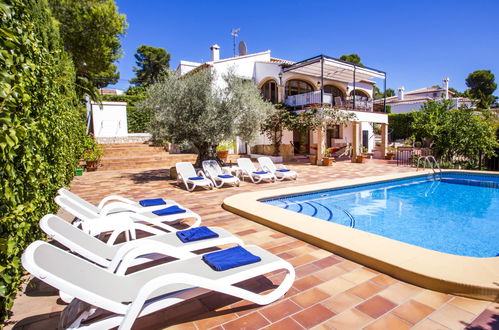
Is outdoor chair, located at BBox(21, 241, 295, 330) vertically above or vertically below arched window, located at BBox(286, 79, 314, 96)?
below

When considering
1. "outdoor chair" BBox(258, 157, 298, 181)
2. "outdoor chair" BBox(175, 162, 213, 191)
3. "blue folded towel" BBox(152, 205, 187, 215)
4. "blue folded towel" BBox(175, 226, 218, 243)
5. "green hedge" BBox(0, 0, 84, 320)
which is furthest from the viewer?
"outdoor chair" BBox(258, 157, 298, 181)

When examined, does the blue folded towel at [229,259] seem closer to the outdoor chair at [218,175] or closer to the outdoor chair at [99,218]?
the outdoor chair at [99,218]

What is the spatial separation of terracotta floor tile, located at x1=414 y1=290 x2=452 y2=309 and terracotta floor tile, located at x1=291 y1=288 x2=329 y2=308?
0.92 m

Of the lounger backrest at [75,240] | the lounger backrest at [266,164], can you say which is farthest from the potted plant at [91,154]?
the lounger backrest at [75,240]

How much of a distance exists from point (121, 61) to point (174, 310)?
1786cm

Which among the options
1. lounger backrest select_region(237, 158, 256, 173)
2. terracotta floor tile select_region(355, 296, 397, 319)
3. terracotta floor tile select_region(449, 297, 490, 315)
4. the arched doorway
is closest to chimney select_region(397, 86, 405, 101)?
the arched doorway

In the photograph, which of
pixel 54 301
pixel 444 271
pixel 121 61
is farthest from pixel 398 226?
pixel 121 61

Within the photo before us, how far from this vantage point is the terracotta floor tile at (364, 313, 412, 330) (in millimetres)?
2340

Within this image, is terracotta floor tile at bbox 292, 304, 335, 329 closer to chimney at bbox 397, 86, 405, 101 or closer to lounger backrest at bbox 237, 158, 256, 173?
lounger backrest at bbox 237, 158, 256, 173

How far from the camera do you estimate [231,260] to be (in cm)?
269

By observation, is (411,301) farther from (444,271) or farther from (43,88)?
(43,88)

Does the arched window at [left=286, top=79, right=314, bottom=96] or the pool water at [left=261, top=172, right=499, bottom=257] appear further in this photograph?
the arched window at [left=286, top=79, right=314, bottom=96]

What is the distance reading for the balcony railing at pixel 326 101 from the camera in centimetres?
1769

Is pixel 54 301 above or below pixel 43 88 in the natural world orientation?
below
